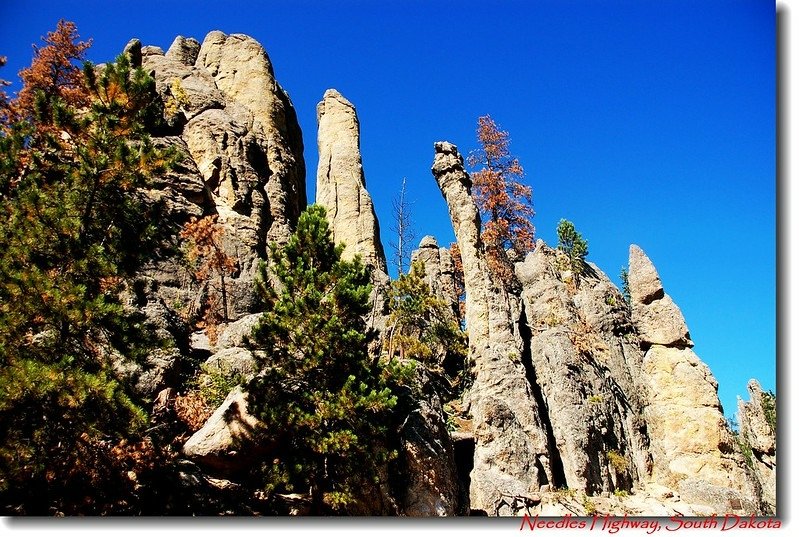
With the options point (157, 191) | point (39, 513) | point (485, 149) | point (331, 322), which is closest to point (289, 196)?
point (157, 191)

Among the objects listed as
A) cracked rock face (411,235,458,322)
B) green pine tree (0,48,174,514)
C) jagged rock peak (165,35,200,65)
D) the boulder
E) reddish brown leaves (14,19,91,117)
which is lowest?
the boulder

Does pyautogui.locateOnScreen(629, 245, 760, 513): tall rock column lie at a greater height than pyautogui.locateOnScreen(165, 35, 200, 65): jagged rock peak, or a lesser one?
lesser

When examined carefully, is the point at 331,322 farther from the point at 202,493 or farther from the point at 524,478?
the point at 524,478

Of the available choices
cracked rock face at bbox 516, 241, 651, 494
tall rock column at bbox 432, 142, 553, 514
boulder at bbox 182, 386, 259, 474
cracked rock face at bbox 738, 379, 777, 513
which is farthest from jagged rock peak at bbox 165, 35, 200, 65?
cracked rock face at bbox 738, 379, 777, 513

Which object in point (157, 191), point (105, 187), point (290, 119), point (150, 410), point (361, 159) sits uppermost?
point (290, 119)

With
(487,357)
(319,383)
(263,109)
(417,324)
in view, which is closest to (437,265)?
(417,324)

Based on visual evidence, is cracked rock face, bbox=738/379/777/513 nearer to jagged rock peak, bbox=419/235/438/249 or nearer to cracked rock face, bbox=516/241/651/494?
cracked rock face, bbox=516/241/651/494

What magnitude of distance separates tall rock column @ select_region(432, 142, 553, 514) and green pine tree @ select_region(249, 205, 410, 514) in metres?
3.68

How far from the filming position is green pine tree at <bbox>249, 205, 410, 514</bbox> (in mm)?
10141

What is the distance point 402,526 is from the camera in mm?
7438

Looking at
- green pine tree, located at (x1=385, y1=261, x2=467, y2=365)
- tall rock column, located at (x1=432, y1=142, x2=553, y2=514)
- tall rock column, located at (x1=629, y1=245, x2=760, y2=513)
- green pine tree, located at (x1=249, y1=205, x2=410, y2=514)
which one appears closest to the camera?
green pine tree, located at (x1=249, y1=205, x2=410, y2=514)

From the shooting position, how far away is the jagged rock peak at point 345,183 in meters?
23.5

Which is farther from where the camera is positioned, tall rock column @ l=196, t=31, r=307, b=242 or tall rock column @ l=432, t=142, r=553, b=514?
tall rock column @ l=196, t=31, r=307, b=242
